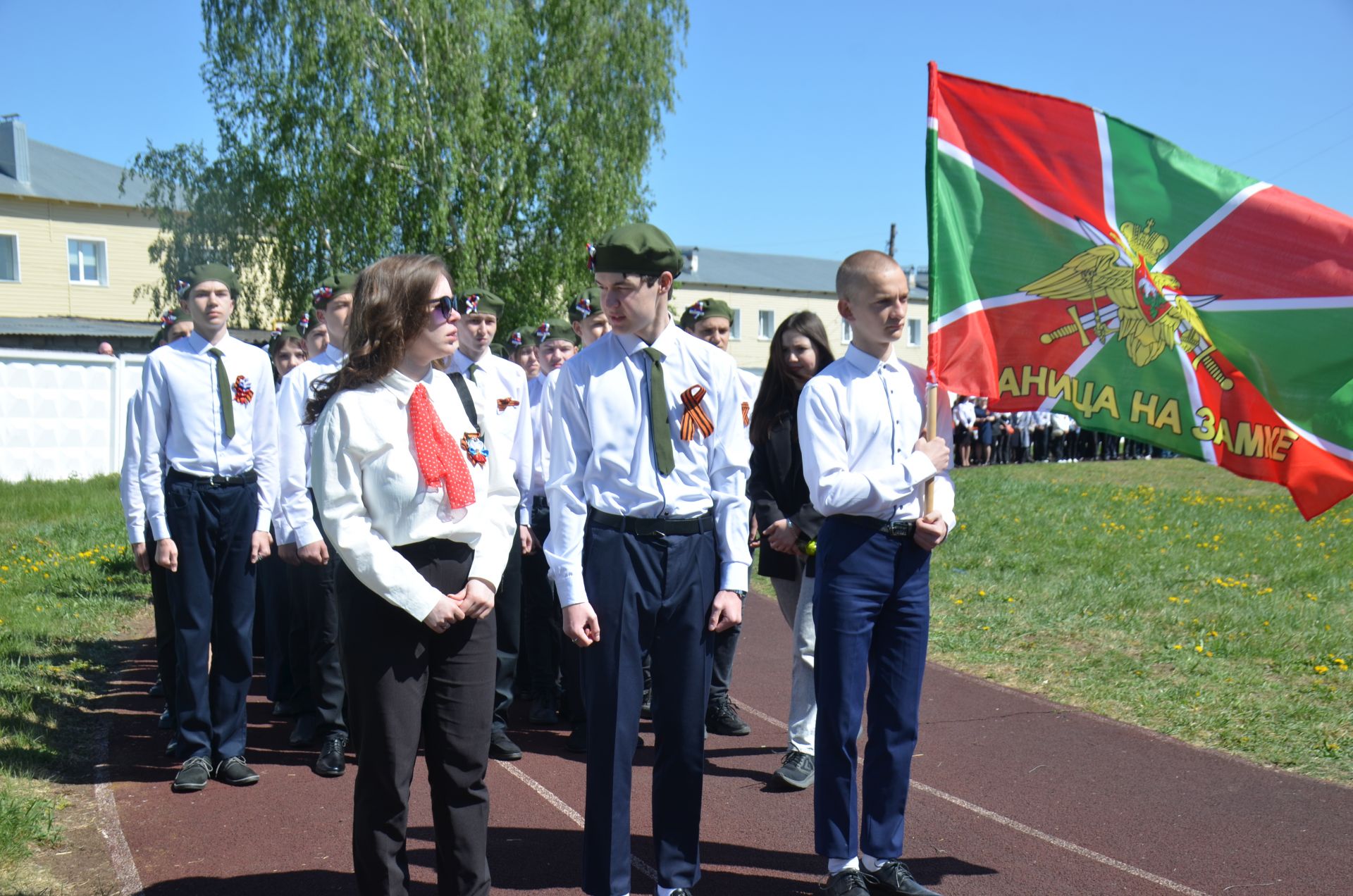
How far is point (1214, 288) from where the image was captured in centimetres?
472

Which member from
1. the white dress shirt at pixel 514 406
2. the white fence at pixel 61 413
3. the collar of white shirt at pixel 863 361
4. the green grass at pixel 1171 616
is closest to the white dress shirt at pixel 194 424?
the white dress shirt at pixel 514 406

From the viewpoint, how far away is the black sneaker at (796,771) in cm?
594

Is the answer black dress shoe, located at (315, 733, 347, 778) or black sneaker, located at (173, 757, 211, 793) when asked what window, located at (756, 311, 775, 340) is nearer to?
black dress shoe, located at (315, 733, 347, 778)


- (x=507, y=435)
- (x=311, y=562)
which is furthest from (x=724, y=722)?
(x=311, y=562)

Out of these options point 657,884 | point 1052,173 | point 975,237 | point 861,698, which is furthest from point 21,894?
point 1052,173

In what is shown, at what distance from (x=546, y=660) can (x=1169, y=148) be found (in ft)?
15.3

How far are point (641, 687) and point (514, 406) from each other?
10.7 ft

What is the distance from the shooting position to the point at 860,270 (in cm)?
454

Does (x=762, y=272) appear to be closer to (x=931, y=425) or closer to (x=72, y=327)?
(x=72, y=327)

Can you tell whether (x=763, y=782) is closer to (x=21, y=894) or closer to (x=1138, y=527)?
(x=21, y=894)

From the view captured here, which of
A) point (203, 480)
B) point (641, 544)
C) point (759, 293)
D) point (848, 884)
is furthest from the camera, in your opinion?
point (759, 293)

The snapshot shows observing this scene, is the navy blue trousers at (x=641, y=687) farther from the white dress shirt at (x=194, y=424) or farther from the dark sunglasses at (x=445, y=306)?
the white dress shirt at (x=194, y=424)

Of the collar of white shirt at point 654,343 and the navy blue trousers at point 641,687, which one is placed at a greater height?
the collar of white shirt at point 654,343

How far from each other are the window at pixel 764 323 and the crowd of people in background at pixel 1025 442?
89.5 ft
